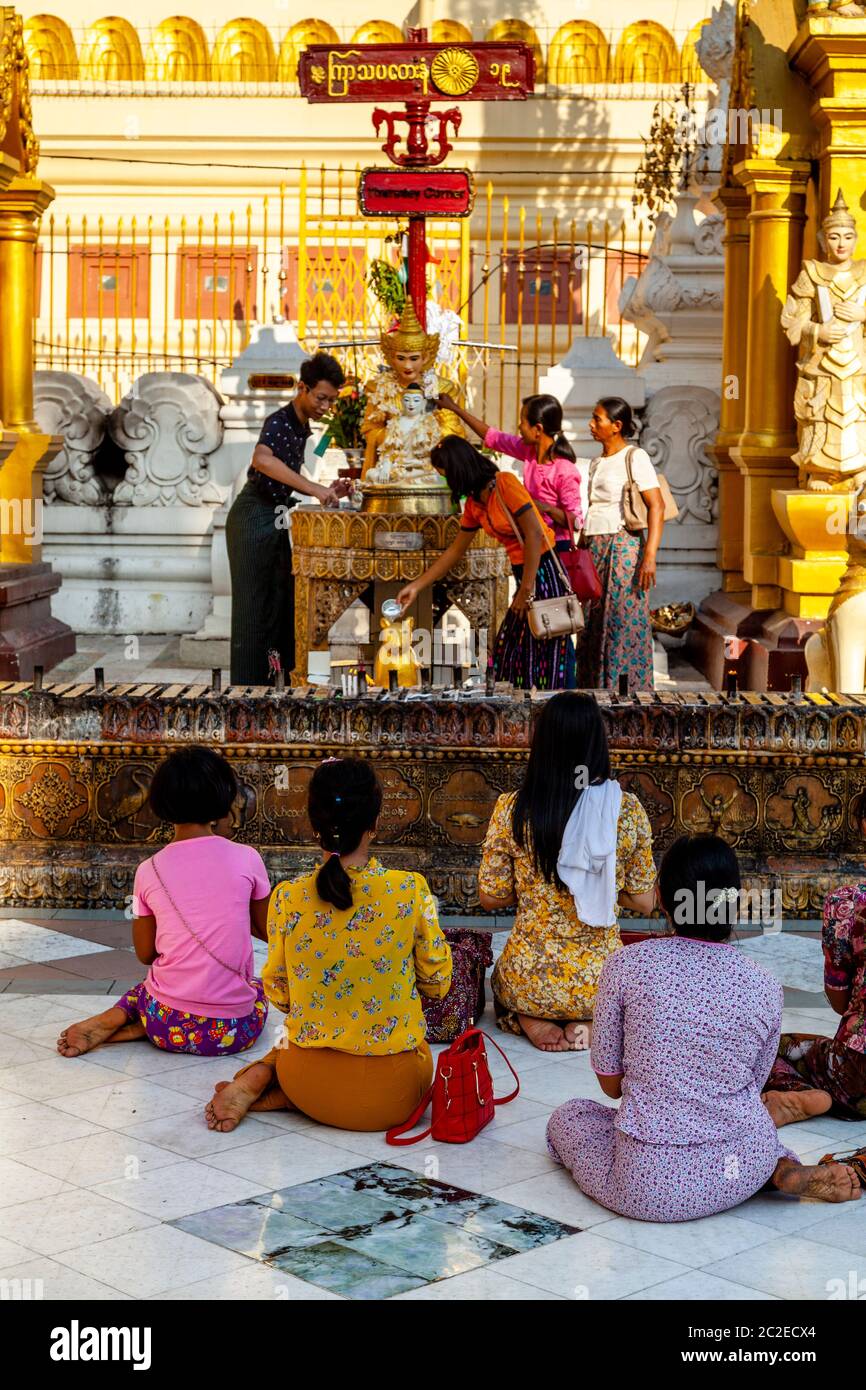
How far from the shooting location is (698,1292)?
399 cm

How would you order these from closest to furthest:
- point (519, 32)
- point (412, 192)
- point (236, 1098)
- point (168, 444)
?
point (236, 1098), point (412, 192), point (168, 444), point (519, 32)

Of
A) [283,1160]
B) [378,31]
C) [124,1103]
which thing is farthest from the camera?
[378,31]

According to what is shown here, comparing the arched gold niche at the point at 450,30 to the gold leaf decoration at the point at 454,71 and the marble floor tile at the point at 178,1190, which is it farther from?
the marble floor tile at the point at 178,1190

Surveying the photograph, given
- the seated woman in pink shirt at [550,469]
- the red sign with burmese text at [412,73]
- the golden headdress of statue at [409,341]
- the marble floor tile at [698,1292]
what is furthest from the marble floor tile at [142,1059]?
the red sign with burmese text at [412,73]

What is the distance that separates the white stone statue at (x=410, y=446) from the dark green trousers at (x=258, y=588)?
1.81ft

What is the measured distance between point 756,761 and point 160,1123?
8.35 ft

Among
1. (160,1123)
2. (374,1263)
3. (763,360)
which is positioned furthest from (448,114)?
(374,1263)

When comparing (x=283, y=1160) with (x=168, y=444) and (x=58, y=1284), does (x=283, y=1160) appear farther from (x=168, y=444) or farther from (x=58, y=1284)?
(x=168, y=444)

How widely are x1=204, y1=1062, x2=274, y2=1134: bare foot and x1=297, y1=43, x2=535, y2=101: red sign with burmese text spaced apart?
19.4ft

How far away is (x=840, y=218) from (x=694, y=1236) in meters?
6.46

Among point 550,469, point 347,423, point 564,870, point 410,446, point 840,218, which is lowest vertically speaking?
point 564,870

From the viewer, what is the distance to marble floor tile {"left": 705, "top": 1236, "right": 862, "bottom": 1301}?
13.2ft

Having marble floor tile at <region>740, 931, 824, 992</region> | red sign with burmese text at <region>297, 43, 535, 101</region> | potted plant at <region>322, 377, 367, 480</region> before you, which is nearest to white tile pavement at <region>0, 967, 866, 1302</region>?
marble floor tile at <region>740, 931, 824, 992</region>

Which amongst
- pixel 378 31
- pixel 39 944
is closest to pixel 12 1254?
pixel 39 944
